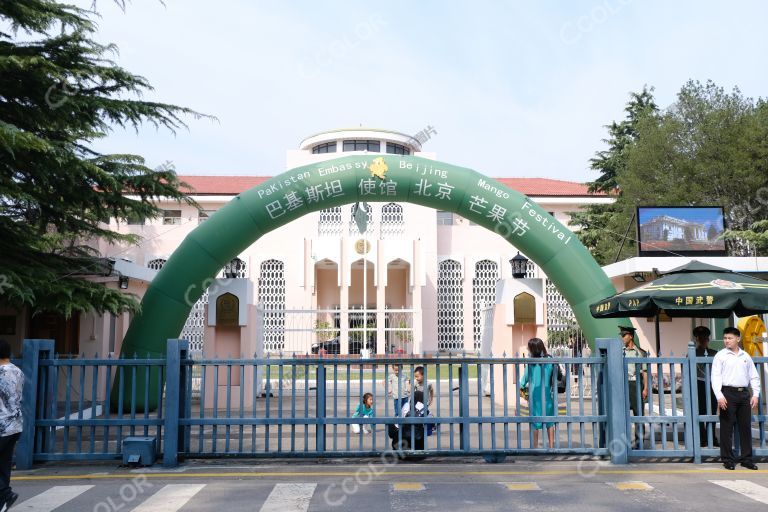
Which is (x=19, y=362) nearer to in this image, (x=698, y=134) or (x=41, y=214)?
(x=41, y=214)

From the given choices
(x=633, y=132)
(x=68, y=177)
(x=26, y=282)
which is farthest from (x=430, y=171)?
(x=633, y=132)

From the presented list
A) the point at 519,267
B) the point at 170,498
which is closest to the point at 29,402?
the point at 170,498

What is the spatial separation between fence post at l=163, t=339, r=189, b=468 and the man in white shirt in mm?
5524

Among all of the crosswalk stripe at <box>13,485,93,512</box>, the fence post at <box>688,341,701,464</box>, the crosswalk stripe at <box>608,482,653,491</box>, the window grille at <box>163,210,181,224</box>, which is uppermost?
the window grille at <box>163,210,181,224</box>

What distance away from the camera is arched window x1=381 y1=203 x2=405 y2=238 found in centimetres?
2980

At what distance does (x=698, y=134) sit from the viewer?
28.1 m

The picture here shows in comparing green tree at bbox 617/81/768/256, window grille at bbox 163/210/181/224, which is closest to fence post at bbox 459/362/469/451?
green tree at bbox 617/81/768/256

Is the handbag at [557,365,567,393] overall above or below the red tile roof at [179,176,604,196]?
below

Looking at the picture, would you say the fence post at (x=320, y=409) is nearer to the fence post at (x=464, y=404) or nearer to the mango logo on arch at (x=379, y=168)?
the fence post at (x=464, y=404)

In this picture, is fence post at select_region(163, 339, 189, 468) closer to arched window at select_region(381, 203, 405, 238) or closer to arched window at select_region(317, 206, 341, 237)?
arched window at select_region(317, 206, 341, 237)

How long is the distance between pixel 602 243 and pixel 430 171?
2206cm

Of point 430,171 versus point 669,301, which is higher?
point 430,171

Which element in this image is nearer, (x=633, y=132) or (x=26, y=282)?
(x=26, y=282)

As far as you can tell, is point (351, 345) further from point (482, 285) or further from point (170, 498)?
point (170, 498)
